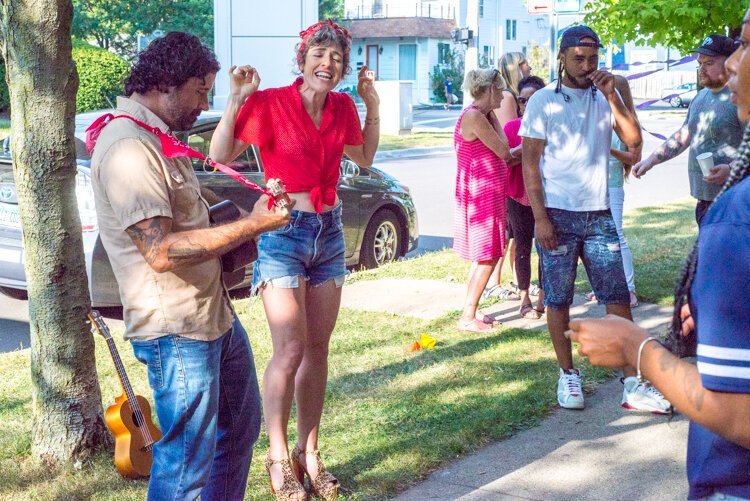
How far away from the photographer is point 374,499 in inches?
163

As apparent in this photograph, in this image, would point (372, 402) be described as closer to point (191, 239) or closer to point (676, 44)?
point (191, 239)

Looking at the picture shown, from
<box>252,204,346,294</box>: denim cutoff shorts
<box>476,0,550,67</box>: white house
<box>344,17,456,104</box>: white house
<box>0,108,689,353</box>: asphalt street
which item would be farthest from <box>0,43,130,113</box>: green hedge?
<box>476,0,550,67</box>: white house

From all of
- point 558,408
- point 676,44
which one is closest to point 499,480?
point 558,408

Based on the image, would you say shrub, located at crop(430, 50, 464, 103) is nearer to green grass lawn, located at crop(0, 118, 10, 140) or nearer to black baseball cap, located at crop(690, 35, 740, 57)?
green grass lawn, located at crop(0, 118, 10, 140)

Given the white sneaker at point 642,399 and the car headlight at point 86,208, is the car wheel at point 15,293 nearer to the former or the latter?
the car headlight at point 86,208

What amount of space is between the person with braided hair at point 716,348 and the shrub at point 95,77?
2510 cm

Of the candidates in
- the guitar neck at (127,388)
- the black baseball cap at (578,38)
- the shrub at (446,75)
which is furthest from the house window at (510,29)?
the guitar neck at (127,388)

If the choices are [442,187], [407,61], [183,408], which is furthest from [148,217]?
[407,61]

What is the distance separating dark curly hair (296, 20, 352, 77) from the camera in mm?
4219

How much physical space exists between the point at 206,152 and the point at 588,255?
415 cm

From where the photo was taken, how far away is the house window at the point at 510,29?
5878 centimetres

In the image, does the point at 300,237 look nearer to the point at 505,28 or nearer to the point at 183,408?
the point at 183,408

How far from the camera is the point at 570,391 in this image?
208 inches

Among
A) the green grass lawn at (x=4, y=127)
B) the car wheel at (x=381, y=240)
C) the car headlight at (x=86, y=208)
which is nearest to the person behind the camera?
the car headlight at (x=86, y=208)
